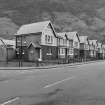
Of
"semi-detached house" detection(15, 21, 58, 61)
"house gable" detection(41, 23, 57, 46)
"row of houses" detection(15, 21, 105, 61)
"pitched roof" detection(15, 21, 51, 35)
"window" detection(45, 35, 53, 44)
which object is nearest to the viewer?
"semi-detached house" detection(15, 21, 58, 61)

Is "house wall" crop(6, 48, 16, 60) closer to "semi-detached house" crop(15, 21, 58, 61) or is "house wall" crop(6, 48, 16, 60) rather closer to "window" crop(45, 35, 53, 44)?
"semi-detached house" crop(15, 21, 58, 61)

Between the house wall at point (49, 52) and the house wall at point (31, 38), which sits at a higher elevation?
the house wall at point (31, 38)

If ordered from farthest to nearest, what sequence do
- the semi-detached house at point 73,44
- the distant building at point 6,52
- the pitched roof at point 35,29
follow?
the semi-detached house at point 73,44 → the distant building at point 6,52 → the pitched roof at point 35,29

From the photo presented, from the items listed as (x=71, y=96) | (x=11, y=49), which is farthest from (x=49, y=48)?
(x=71, y=96)

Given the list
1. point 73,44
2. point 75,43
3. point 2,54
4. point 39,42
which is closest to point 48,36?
point 39,42

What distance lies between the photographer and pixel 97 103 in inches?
262

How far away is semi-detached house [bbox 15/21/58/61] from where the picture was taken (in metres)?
39.8

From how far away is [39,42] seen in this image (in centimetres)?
4003

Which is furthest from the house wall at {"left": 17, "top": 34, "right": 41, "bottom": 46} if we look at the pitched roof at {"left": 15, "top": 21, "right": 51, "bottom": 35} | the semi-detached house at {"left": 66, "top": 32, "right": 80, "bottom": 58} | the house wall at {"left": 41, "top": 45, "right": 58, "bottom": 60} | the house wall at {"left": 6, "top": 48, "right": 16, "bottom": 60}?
the semi-detached house at {"left": 66, "top": 32, "right": 80, "bottom": 58}

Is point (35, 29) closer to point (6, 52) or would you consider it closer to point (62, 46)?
point (6, 52)

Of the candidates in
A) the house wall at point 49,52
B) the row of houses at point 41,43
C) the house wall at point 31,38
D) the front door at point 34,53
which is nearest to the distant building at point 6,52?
the row of houses at point 41,43

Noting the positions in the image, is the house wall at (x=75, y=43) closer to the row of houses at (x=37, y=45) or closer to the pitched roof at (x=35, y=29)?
the row of houses at (x=37, y=45)

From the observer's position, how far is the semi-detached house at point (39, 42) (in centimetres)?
3977

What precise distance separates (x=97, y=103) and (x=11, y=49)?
133ft
